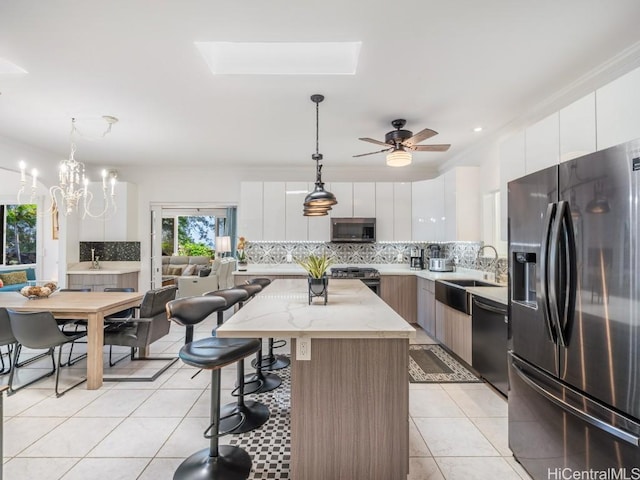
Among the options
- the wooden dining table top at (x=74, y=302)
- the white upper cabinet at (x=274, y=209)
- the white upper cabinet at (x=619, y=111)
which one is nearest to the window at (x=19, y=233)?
the wooden dining table top at (x=74, y=302)

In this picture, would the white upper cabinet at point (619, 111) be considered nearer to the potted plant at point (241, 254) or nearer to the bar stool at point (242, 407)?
the bar stool at point (242, 407)

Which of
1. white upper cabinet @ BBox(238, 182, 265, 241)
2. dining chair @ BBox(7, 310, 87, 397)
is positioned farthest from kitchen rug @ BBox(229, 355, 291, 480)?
white upper cabinet @ BBox(238, 182, 265, 241)

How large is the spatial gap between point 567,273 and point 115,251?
6437mm

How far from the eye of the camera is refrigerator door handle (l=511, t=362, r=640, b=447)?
4.03 feet

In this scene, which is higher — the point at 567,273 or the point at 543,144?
the point at 543,144

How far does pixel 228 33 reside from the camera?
2.12 m

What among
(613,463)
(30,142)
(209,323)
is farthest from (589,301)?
(30,142)

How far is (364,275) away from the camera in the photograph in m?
4.86

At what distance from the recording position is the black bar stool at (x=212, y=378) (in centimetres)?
173

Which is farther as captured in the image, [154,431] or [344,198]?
[344,198]

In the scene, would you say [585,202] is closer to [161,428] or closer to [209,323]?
[161,428]

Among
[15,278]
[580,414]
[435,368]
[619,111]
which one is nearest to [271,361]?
[435,368]

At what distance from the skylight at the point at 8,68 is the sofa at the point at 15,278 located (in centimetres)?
465

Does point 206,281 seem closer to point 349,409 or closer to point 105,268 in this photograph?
point 105,268
